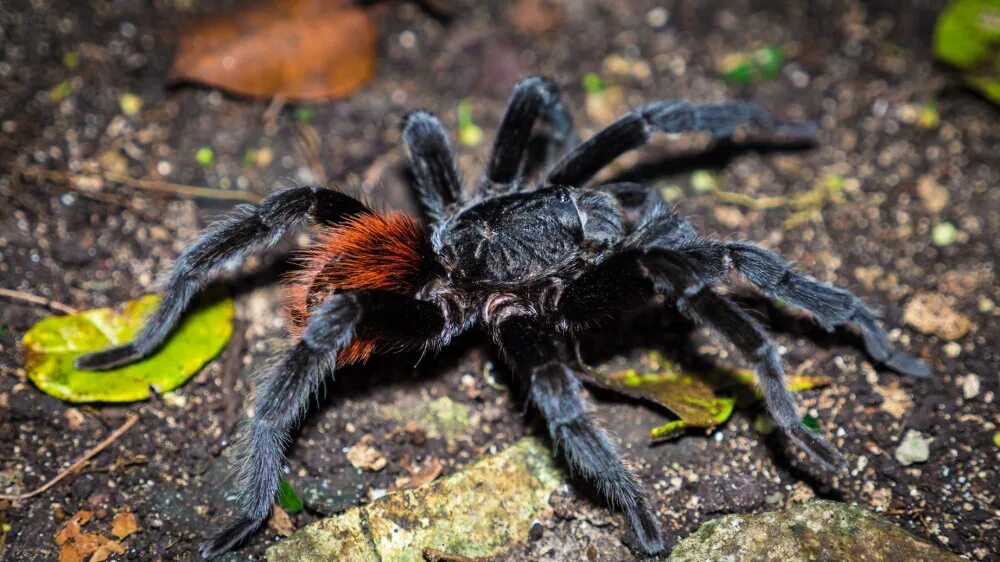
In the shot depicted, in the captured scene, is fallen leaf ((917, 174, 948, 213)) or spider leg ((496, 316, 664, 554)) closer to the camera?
spider leg ((496, 316, 664, 554))

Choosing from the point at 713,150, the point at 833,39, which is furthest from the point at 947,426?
the point at 833,39

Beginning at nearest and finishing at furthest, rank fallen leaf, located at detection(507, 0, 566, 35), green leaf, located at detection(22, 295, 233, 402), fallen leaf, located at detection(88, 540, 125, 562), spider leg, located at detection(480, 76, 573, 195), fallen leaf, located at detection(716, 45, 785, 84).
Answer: fallen leaf, located at detection(88, 540, 125, 562) → green leaf, located at detection(22, 295, 233, 402) → spider leg, located at detection(480, 76, 573, 195) → fallen leaf, located at detection(716, 45, 785, 84) → fallen leaf, located at detection(507, 0, 566, 35)

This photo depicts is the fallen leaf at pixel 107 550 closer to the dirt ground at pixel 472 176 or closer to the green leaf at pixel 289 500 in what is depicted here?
the dirt ground at pixel 472 176

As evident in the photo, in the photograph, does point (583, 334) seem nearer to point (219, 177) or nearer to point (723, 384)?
point (723, 384)

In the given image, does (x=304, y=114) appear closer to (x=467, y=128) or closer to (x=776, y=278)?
(x=467, y=128)

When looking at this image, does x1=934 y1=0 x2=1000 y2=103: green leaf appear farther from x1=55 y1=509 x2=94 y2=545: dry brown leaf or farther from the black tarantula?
x1=55 y1=509 x2=94 y2=545: dry brown leaf

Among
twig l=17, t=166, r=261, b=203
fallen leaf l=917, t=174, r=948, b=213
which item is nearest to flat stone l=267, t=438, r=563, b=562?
twig l=17, t=166, r=261, b=203
